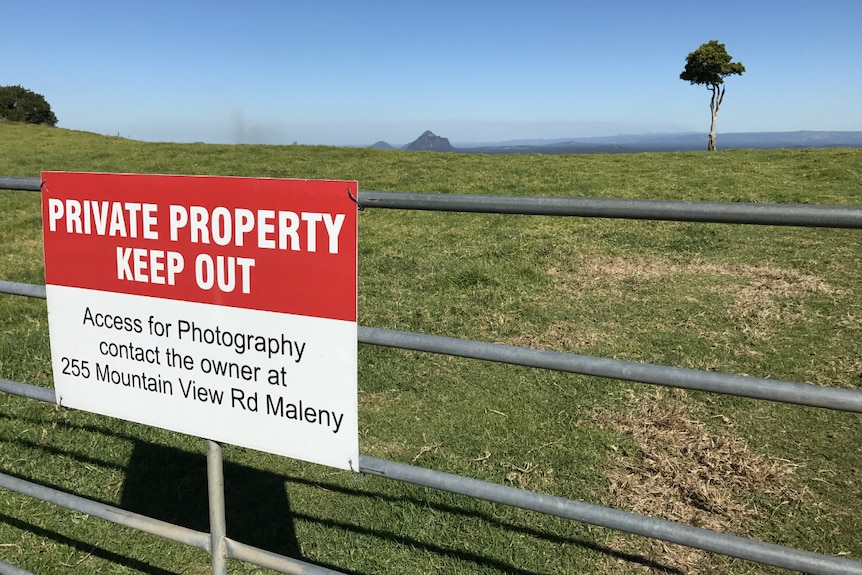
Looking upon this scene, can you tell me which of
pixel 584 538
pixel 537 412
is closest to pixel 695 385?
pixel 584 538

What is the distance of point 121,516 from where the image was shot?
184 cm

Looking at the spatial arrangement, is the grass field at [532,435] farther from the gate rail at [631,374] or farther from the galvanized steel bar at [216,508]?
the gate rail at [631,374]

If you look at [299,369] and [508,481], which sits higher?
[299,369]

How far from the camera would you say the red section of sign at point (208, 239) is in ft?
4.84

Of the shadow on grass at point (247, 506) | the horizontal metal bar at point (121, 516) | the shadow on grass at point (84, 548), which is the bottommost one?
the shadow on grass at point (84, 548)

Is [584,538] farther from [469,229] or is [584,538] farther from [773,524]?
[469,229]

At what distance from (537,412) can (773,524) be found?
1.33m

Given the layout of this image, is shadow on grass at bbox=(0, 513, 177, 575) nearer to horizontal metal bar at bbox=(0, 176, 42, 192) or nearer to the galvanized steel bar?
the galvanized steel bar

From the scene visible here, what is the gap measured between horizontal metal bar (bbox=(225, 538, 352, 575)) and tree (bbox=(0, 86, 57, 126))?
55.8 m

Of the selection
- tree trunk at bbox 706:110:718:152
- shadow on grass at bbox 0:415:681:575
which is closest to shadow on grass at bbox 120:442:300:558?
shadow on grass at bbox 0:415:681:575

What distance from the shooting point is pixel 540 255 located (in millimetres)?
7254

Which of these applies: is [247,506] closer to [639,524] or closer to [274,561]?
[274,561]

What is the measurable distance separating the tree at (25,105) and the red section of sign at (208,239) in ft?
182

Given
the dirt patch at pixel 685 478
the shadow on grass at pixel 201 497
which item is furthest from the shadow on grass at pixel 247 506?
the dirt patch at pixel 685 478
